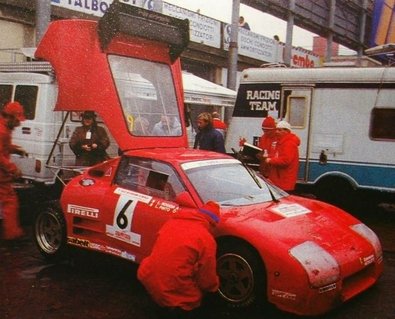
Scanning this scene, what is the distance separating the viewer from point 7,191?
6.81 metres

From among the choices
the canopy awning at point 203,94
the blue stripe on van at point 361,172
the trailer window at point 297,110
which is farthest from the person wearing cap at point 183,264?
the canopy awning at point 203,94

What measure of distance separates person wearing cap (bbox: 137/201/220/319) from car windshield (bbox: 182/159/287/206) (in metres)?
1.31

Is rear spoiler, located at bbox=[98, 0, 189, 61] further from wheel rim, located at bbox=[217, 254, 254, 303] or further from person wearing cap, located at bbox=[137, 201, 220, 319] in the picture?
person wearing cap, located at bbox=[137, 201, 220, 319]

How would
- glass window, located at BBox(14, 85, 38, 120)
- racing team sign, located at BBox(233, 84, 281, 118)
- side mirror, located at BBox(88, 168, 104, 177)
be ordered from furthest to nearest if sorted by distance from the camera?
1. racing team sign, located at BBox(233, 84, 281, 118)
2. glass window, located at BBox(14, 85, 38, 120)
3. side mirror, located at BBox(88, 168, 104, 177)

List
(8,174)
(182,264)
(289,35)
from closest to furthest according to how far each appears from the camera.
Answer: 1. (182,264)
2. (8,174)
3. (289,35)

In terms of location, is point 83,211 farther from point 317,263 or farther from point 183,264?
point 317,263

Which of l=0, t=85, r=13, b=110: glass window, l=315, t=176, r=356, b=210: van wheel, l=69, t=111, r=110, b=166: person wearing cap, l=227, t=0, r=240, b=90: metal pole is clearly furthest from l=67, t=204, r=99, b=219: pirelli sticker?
l=227, t=0, r=240, b=90: metal pole

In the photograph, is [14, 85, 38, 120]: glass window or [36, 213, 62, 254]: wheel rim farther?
[14, 85, 38, 120]: glass window

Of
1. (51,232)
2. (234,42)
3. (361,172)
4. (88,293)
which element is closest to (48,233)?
(51,232)

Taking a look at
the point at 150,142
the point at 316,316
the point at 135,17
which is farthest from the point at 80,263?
the point at 135,17

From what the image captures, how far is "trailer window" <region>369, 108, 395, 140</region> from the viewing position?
345 inches

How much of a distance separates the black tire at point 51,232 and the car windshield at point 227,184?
1.75 m

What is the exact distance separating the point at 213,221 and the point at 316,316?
1435mm

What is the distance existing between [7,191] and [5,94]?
2.87 m
